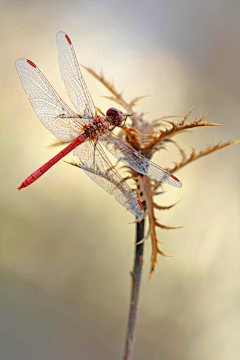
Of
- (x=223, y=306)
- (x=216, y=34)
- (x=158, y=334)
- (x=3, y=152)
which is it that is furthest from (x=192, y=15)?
(x=158, y=334)

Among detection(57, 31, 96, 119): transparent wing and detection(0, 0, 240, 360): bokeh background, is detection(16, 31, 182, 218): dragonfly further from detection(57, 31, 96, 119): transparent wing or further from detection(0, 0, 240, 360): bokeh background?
detection(0, 0, 240, 360): bokeh background

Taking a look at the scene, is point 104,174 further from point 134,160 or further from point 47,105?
point 47,105

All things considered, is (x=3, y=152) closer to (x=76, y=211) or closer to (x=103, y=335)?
(x=76, y=211)

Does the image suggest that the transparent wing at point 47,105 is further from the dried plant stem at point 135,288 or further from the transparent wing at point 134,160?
the dried plant stem at point 135,288

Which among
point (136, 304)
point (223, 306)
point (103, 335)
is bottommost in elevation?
point (103, 335)

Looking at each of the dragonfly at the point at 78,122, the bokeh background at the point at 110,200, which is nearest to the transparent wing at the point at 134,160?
the dragonfly at the point at 78,122

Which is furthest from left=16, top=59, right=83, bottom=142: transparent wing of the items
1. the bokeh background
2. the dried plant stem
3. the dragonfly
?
the bokeh background

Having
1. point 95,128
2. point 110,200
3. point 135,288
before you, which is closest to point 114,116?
point 95,128
